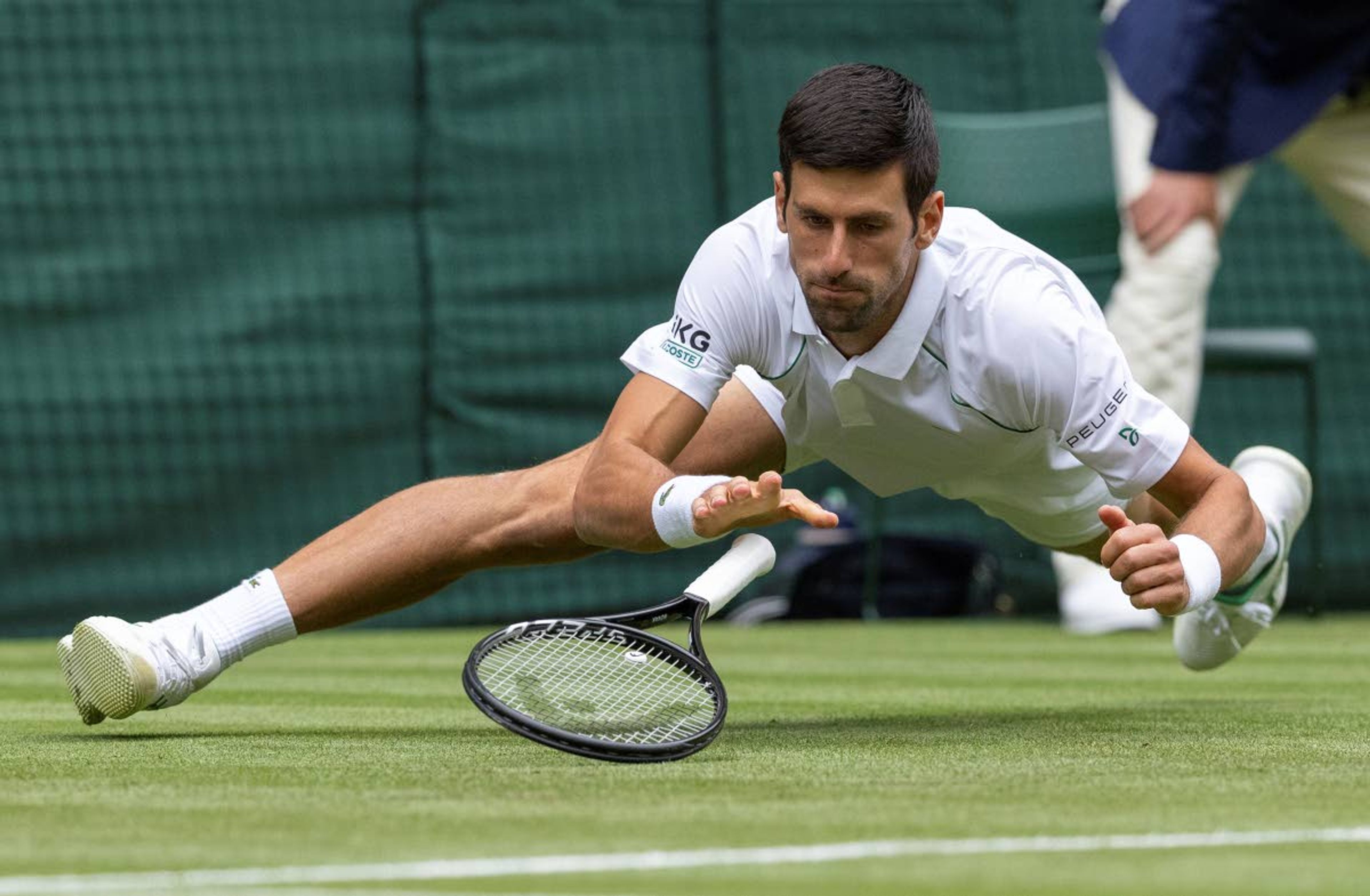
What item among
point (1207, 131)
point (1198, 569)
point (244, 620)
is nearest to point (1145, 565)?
point (1198, 569)

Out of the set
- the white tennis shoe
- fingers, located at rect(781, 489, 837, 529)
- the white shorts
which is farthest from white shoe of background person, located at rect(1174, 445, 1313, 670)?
the white tennis shoe

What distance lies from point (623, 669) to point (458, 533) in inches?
20.8

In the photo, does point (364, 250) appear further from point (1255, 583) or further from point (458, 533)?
point (1255, 583)

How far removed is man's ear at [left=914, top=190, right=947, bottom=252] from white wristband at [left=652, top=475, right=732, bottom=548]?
531 mm

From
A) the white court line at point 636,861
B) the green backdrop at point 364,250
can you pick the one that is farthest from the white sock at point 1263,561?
the green backdrop at point 364,250

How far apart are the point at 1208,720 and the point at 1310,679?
1354 millimetres

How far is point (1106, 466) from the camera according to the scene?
366cm

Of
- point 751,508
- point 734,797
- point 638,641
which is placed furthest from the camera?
point 638,641

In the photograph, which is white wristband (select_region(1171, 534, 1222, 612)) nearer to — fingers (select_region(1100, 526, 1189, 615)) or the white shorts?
fingers (select_region(1100, 526, 1189, 615))

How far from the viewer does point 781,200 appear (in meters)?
3.67

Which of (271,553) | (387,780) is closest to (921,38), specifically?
(271,553)

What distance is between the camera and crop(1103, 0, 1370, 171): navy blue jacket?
6.70m

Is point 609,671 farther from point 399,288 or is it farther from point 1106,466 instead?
point 399,288

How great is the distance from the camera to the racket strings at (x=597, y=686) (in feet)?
11.5
